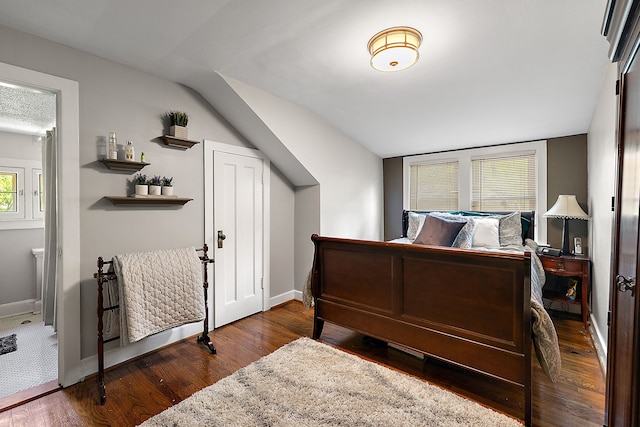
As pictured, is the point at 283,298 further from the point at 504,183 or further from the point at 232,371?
the point at 504,183

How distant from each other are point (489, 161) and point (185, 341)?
4254 mm

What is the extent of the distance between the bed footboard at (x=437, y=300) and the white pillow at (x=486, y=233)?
172 centimetres

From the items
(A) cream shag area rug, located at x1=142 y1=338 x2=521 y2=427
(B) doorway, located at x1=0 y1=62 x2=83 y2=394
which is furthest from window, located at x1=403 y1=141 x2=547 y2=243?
(B) doorway, located at x1=0 y1=62 x2=83 y2=394

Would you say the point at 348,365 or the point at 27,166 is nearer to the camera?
the point at 348,365

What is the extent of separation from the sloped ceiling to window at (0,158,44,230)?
250 cm

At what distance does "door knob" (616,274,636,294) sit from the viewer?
1.04 metres

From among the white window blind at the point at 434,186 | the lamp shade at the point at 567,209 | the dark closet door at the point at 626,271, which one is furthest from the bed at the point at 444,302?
the white window blind at the point at 434,186

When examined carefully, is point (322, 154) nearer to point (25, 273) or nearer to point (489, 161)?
point (489, 161)

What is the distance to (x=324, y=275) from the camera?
2.75m

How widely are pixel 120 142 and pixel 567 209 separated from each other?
432cm

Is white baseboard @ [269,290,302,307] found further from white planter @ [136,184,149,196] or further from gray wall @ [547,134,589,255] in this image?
gray wall @ [547,134,589,255]

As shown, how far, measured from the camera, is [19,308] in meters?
3.42

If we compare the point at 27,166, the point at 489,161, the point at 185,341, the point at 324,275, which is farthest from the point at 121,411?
the point at 489,161

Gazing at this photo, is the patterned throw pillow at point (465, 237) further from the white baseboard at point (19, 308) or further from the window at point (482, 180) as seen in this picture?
the white baseboard at point (19, 308)
